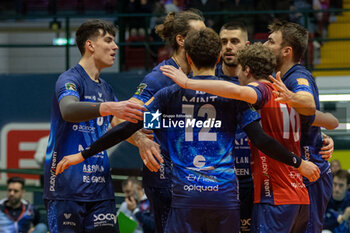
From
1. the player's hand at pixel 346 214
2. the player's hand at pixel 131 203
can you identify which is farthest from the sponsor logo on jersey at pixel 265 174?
the player's hand at pixel 131 203

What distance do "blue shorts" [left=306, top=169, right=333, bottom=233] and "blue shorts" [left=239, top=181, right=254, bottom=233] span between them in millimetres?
506

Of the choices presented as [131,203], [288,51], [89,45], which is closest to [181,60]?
[89,45]

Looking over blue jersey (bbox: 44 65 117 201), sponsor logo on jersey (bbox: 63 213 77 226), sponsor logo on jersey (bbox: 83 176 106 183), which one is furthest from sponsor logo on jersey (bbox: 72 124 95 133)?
sponsor logo on jersey (bbox: 63 213 77 226)

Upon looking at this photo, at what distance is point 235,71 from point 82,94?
1.47 m

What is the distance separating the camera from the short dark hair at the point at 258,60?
485 centimetres

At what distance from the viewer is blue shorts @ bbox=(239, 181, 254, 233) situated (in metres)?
5.36

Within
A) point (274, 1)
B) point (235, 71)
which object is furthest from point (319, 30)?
point (235, 71)

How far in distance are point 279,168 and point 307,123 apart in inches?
20.0

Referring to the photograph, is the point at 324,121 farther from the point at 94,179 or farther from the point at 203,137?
the point at 94,179

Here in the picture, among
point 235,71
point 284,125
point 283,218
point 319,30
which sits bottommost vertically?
point 283,218

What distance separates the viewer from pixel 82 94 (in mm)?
5195

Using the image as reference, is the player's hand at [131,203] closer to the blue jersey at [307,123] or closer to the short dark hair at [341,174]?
the short dark hair at [341,174]

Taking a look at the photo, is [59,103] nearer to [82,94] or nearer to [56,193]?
[82,94]

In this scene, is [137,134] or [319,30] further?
[319,30]
